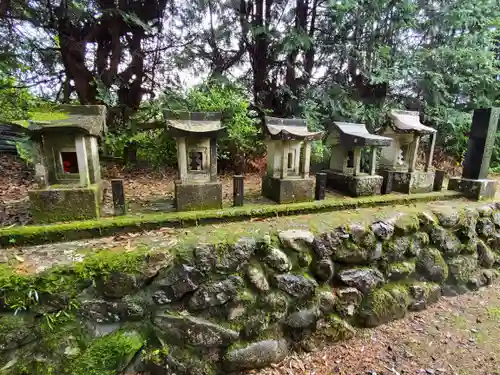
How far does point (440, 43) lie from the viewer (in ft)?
24.2

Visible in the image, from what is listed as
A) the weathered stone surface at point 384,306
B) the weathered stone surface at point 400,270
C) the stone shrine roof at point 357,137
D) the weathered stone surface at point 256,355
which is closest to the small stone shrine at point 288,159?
the stone shrine roof at point 357,137

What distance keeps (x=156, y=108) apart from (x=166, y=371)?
5.13 m

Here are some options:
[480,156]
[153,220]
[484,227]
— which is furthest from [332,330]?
[480,156]

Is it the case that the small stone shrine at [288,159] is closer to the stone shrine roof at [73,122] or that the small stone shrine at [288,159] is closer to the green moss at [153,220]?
the green moss at [153,220]

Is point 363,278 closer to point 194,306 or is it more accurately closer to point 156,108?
point 194,306

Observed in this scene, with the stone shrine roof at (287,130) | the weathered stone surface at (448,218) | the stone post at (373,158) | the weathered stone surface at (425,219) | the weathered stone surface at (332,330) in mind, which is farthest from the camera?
the stone post at (373,158)

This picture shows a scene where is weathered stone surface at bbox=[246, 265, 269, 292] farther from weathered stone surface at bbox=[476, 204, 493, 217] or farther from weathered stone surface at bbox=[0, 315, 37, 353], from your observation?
weathered stone surface at bbox=[476, 204, 493, 217]

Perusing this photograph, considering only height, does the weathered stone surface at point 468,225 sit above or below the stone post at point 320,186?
below

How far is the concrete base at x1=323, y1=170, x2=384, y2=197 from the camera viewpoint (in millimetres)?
4091

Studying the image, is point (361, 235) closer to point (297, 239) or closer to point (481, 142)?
point (297, 239)

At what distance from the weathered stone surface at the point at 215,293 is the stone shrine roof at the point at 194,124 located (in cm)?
169

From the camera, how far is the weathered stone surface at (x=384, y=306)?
3.14 meters

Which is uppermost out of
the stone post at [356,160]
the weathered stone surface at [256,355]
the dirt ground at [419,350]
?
the stone post at [356,160]

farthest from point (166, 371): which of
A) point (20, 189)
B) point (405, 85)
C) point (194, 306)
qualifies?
point (405, 85)
